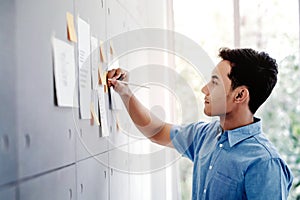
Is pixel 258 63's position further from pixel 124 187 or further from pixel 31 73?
pixel 31 73

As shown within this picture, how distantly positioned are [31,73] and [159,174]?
1.72 m

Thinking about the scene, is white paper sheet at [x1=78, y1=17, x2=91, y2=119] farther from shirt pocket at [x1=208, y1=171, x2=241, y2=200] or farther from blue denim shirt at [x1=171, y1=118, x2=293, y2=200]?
shirt pocket at [x1=208, y1=171, x2=241, y2=200]

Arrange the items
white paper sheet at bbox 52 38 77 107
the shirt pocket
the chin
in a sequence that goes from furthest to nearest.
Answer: the shirt pocket
the chin
white paper sheet at bbox 52 38 77 107

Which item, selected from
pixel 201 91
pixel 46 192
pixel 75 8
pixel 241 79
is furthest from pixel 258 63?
pixel 46 192

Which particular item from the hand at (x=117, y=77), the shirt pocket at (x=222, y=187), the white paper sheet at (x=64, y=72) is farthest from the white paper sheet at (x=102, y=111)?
the shirt pocket at (x=222, y=187)

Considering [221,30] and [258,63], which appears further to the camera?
[221,30]

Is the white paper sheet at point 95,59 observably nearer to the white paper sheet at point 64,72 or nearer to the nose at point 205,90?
the white paper sheet at point 64,72

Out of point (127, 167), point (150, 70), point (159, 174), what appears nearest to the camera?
point (150, 70)

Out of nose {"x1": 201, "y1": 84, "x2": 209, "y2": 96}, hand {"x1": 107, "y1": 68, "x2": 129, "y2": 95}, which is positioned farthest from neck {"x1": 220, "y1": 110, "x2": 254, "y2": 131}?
hand {"x1": 107, "y1": 68, "x2": 129, "y2": 95}

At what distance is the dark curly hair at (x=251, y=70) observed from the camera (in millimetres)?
1601

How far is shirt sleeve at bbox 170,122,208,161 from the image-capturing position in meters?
1.68

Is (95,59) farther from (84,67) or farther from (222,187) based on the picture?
(222,187)

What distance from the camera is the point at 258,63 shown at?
1.61 meters

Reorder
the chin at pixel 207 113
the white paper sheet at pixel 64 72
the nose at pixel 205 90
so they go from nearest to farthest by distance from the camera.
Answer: the white paper sheet at pixel 64 72 < the nose at pixel 205 90 < the chin at pixel 207 113
